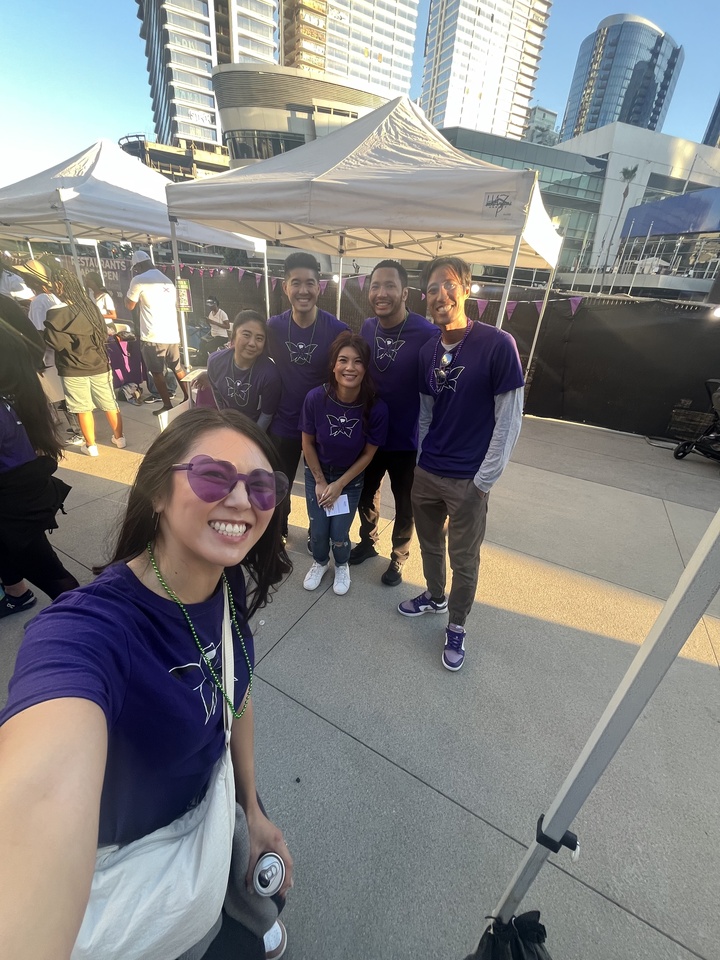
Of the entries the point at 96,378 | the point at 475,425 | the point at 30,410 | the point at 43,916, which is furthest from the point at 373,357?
the point at 96,378

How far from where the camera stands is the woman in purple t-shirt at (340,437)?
2.24m

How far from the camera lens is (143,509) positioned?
1.01m

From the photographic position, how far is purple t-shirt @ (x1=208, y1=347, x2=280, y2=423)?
104 inches

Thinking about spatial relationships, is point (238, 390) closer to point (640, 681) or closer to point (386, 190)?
point (386, 190)

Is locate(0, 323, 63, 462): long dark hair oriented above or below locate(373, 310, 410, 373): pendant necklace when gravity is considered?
below

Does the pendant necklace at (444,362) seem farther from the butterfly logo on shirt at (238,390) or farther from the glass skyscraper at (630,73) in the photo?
the glass skyscraper at (630,73)

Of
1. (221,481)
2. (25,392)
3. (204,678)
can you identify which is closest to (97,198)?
(25,392)

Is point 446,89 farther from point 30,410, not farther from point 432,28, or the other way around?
point 30,410

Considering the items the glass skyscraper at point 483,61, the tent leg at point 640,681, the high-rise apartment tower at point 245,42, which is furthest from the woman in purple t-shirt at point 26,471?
the glass skyscraper at point 483,61

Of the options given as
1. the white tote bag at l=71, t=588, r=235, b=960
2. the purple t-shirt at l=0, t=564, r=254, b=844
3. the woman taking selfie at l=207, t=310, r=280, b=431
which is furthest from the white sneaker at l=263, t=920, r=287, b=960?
the woman taking selfie at l=207, t=310, r=280, b=431

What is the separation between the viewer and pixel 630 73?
96.9 m

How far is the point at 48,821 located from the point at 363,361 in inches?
80.5

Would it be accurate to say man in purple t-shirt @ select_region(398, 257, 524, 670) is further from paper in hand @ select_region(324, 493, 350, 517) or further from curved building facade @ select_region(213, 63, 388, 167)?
curved building facade @ select_region(213, 63, 388, 167)

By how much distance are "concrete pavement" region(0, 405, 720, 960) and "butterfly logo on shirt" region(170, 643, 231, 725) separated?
0.60m
